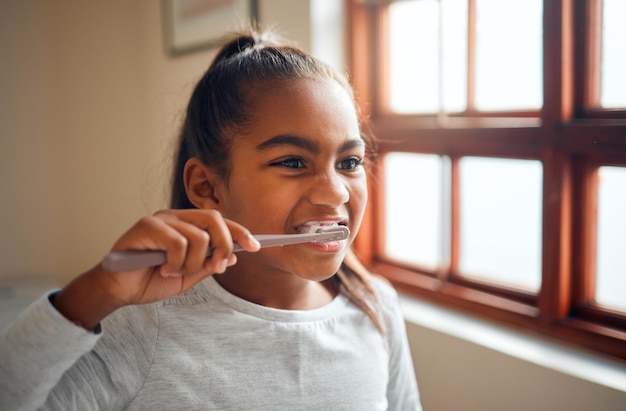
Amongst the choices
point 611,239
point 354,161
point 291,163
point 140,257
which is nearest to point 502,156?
point 611,239

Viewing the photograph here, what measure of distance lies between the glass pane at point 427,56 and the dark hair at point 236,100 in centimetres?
53

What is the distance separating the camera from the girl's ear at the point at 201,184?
0.86 metres

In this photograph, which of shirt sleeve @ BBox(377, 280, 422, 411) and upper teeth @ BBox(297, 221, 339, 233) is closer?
upper teeth @ BBox(297, 221, 339, 233)

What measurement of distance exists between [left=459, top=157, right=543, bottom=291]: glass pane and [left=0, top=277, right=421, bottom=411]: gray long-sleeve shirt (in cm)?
48

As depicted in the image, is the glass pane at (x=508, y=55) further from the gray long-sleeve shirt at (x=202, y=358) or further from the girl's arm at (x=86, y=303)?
the girl's arm at (x=86, y=303)

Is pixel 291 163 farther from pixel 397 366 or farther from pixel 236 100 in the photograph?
pixel 397 366

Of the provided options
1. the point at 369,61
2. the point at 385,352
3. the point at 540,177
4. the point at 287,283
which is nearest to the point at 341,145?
the point at 287,283

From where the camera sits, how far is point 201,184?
0.87 meters

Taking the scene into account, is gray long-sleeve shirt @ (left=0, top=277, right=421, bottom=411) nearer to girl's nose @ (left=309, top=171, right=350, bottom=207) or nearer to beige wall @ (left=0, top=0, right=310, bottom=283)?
girl's nose @ (left=309, top=171, right=350, bottom=207)

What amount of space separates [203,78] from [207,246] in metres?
0.47

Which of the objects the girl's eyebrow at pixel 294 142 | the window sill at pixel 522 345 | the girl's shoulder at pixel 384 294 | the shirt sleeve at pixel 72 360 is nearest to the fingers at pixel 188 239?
the shirt sleeve at pixel 72 360

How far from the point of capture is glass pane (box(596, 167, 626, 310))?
110cm

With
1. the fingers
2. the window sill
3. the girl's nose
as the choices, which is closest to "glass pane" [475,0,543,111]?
the window sill

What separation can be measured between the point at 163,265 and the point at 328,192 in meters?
0.26
